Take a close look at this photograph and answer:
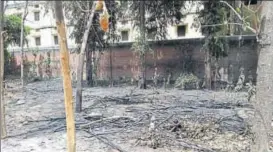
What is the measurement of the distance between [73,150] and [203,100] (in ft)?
18.2

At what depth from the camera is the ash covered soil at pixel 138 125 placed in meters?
5.05

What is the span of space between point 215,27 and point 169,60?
3009 mm

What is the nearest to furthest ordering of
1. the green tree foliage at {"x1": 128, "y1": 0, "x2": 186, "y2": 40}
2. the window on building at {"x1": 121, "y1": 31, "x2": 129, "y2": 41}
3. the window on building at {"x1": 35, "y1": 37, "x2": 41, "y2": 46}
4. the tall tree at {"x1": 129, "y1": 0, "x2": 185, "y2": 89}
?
1. the tall tree at {"x1": 129, "y1": 0, "x2": 185, "y2": 89}
2. the green tree foliage at {"x1": 128, "y1": 0, "x2": 186, "y2": 40}
3. the window on building at {"x1": 121, "y1": 31, "x2": 129, "y2": 41}
4. the window on building at {"x1": 35, "y1": 37, "x2": 41, "y2": 46}

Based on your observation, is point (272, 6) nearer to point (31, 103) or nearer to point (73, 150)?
point (73, 150)

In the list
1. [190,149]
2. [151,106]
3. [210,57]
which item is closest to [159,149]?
[190,149]

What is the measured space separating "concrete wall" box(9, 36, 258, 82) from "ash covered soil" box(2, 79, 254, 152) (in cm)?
426

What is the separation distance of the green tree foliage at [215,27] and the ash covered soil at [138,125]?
333 cm

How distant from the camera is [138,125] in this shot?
19.9 ft

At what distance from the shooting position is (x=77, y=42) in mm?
13398

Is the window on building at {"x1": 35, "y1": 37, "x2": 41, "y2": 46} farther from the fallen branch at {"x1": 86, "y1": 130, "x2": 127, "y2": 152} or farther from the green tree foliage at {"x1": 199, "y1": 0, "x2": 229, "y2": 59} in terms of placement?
the fallen branch at {"x1": 86, "y1": 130, "x2": 127, "y2": 152}

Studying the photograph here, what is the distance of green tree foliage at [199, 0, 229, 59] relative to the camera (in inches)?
461

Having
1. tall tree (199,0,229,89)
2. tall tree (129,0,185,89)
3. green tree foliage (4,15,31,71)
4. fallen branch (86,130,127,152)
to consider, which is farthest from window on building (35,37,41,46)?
fallen branch (86,130,127,152)

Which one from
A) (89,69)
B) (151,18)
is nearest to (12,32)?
(89,69)

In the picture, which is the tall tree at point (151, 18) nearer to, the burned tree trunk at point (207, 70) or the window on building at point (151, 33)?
the window on building at point (151, 33)
